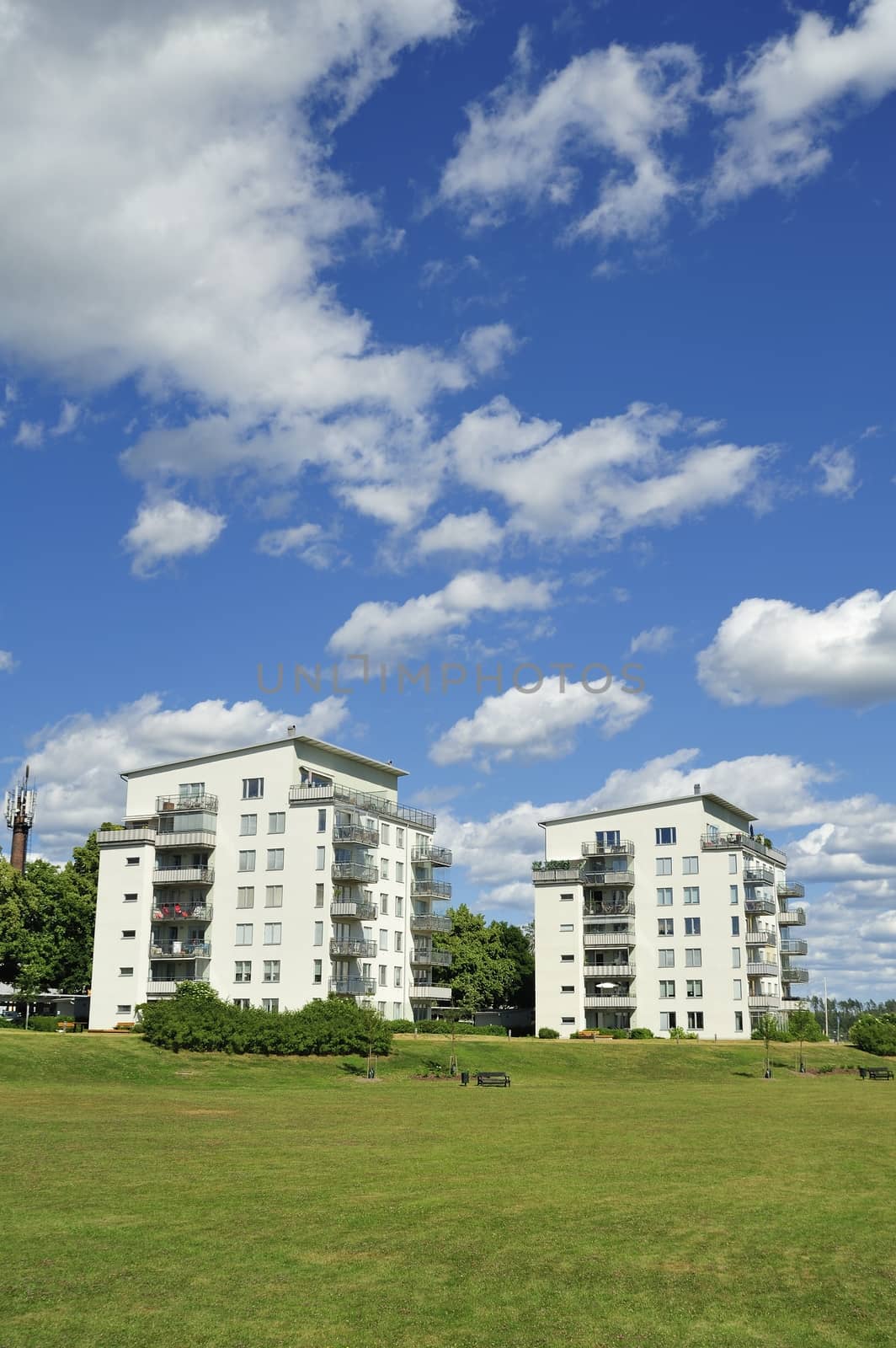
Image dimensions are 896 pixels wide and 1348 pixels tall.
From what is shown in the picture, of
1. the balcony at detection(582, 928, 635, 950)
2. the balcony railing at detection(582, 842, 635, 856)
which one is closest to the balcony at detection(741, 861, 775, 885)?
the balcony railing at detection(582, 842, 635, 856)

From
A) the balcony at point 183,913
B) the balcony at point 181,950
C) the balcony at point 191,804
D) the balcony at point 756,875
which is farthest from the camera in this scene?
the balcony at point 756,875

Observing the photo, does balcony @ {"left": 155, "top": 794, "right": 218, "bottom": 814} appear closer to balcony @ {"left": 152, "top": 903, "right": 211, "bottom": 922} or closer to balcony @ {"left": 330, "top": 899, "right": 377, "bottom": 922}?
balcony @ {"left": 152, "top": 903, "right": 211, "bottom": 922}

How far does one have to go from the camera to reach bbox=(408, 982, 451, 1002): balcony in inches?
3556

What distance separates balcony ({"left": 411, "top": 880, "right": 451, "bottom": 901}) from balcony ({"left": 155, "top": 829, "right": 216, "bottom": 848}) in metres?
17.1

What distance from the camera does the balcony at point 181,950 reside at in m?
81.8

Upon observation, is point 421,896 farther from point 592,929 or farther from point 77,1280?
point 77,1280

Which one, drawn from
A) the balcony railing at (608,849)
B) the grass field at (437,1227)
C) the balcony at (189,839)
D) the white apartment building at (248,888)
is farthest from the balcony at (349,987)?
the grass field at (437,1227)

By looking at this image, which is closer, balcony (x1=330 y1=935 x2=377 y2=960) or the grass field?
the grass field

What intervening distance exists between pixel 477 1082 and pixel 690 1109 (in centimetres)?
1370

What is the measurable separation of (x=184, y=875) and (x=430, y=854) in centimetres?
2076

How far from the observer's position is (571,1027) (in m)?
97.9

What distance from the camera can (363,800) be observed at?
293ft

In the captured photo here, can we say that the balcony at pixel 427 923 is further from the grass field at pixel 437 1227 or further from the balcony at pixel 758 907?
the grass field at pixel 437 1227

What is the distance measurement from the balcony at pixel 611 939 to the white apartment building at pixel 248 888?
18.6 m
